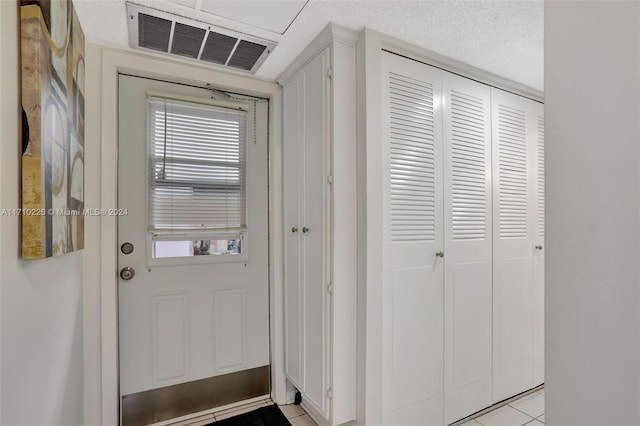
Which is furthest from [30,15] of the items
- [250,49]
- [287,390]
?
[287,390]

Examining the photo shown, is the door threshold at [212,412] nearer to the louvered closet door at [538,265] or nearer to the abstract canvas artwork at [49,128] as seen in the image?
the abstract canvas artwork at [49,128]

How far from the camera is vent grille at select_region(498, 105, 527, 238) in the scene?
86.4 inches

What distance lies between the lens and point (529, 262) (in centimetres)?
233

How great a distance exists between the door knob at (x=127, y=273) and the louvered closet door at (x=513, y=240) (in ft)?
7.68

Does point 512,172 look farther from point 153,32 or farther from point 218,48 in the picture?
point 153,32

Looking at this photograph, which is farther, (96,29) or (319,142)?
(319,142)

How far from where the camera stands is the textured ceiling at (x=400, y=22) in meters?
1.46

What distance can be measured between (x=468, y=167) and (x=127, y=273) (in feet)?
7.28

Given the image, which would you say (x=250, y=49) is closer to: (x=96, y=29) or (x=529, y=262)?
(x=96, y=29)

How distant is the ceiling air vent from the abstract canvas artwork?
0.33 m

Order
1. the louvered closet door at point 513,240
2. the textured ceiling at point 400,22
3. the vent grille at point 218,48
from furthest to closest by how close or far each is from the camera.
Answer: the louvered closet door at point 513,240
the vent grille at point 218,48
the textured ceiling at point 400,22

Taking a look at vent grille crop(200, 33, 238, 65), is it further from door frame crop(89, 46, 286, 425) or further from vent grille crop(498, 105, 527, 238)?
vent grille crop(498, 105, 527, 238)

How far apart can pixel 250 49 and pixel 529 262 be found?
240cm

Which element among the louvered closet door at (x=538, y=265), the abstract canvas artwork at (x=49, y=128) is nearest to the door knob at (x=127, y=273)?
the abstract canvas artwork at (x=49, y=128)
